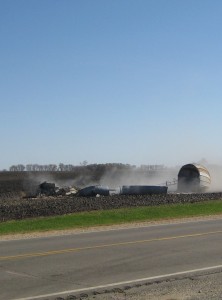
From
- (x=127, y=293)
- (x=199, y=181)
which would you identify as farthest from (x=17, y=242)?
(x=199, y=181)

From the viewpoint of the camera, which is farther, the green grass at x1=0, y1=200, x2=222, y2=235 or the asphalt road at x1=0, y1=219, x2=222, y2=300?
the green grass at x1=0, y1=200, x2=222, y2=235

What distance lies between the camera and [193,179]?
177 feet

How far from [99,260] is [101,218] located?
41.3ft

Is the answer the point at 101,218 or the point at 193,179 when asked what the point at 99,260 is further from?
the point at 193,179

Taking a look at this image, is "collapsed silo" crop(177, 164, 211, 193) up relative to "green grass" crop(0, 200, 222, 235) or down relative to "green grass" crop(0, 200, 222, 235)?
up

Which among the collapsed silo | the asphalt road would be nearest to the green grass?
the asphalt road

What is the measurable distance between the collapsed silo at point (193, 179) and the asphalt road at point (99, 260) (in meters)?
35.5

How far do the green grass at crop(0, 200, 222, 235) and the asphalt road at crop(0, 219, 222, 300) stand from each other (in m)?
4.14

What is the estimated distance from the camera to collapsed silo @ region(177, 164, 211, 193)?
53438 mm

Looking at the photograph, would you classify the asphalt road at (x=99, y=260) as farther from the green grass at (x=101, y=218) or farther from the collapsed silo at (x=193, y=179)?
the collapsed silo at (x=193, y=179)

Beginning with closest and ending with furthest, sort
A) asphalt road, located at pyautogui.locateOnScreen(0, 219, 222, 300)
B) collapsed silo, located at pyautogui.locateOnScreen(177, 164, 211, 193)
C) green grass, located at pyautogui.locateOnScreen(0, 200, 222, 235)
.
A: 1. asphalt road, located at pyautogui.locateOnScreen(0, 219, 222, 300)
2. green grass, located at pyautogui.locateOnScreen(0, 200, 222, 235)
3. collapsed silo, located at pyautogui.locateOnScreen(177, 164, 211, 193)

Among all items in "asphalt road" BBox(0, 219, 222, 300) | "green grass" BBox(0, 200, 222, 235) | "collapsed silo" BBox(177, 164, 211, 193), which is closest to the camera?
"asphalt road" BBox(0, 219, 222, 300)

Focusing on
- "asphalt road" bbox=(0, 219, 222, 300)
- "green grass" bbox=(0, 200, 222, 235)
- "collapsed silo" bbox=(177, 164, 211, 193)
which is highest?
"collapsed silo" bbox=(177, 164, 211, 193)

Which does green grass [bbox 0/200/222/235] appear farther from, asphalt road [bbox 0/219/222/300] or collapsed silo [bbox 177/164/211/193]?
collapsed silo [bbox 177/164/211/193]
